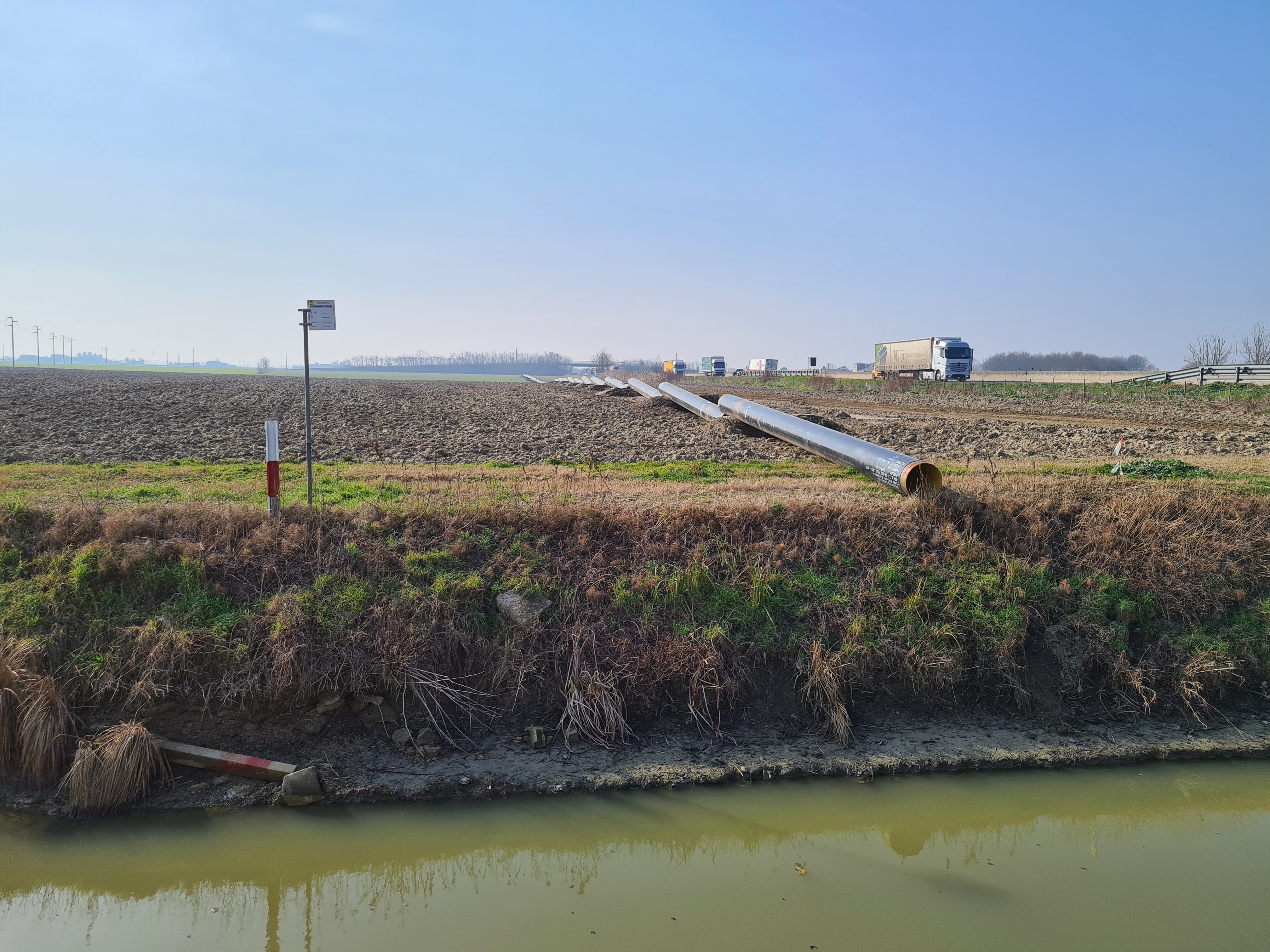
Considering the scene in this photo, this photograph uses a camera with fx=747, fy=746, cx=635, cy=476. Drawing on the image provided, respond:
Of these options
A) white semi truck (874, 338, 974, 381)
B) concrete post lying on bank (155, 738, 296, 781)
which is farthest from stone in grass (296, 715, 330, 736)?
white semi truck (874, 338, 974, 381)

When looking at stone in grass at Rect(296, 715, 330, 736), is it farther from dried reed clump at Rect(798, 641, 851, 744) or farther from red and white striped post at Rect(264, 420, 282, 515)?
dried reed clump at Rect(798, 641, 851, 744)

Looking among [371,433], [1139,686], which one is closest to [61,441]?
[371,433]

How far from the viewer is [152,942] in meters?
5.43

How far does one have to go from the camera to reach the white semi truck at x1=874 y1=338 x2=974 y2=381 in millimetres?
54062

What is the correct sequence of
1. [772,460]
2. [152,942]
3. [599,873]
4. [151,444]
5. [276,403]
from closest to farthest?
[152,942] < [599,873] < [772,460] < [151,444] < [276,403]

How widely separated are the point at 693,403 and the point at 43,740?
2474 centimetres

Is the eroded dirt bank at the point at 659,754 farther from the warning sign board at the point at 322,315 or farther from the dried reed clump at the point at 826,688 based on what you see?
the warning sign board at the point at 322,315

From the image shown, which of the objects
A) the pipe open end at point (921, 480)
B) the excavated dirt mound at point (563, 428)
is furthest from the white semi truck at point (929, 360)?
the pipe open end at point (921, 480)

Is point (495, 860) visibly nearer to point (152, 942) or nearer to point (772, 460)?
point (152, 942)

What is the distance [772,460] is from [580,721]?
1043 cm

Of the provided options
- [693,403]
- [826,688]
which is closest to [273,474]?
[826,688]

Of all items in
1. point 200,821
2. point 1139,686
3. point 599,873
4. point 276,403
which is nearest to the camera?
point 599,873

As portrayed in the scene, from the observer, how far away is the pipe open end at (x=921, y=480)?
34.7 ft

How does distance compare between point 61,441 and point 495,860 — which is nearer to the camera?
point 495,860
